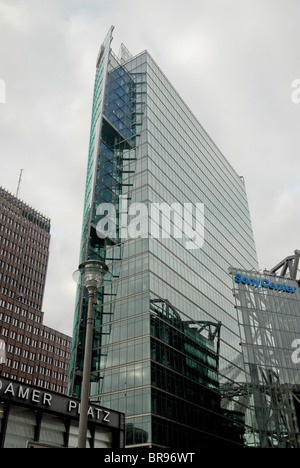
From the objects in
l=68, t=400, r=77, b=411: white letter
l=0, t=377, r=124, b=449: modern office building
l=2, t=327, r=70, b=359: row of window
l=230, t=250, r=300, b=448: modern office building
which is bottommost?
l=0, t=377, r=124, b=449: modern office building

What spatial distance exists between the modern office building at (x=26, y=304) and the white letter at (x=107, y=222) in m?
63.6

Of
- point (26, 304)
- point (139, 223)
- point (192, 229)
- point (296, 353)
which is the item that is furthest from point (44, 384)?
point (296, 353)

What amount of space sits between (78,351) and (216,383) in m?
26.0

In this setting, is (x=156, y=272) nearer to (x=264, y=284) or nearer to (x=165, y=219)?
(x=165, y=219)

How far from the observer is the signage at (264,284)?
8031 centimetres

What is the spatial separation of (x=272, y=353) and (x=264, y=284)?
13184 mm

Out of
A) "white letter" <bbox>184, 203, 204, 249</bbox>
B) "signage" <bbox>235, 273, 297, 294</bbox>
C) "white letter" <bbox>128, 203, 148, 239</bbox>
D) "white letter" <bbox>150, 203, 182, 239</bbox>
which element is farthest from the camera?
"white letter" <bbox>184, 203, 204, 249</bbox>

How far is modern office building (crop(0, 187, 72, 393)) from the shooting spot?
129750 millimetres

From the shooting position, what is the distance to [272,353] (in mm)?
74188

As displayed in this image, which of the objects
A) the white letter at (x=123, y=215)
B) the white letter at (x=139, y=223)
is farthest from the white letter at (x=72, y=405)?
the white letter at (x=123, y=215)

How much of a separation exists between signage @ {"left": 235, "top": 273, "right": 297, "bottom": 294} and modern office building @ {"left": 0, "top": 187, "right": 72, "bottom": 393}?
7355 centimetres

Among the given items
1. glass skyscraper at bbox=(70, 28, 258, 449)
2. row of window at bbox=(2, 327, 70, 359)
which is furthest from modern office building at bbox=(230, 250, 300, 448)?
row of window at bbox=(2, 327, 70, 359)

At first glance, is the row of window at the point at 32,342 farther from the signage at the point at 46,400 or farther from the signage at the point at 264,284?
the signage at the point at 46,400

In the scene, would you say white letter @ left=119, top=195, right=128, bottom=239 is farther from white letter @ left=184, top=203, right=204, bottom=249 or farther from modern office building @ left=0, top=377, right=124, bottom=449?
modern office building @ left=0, top=377, right=124, bottom=449
